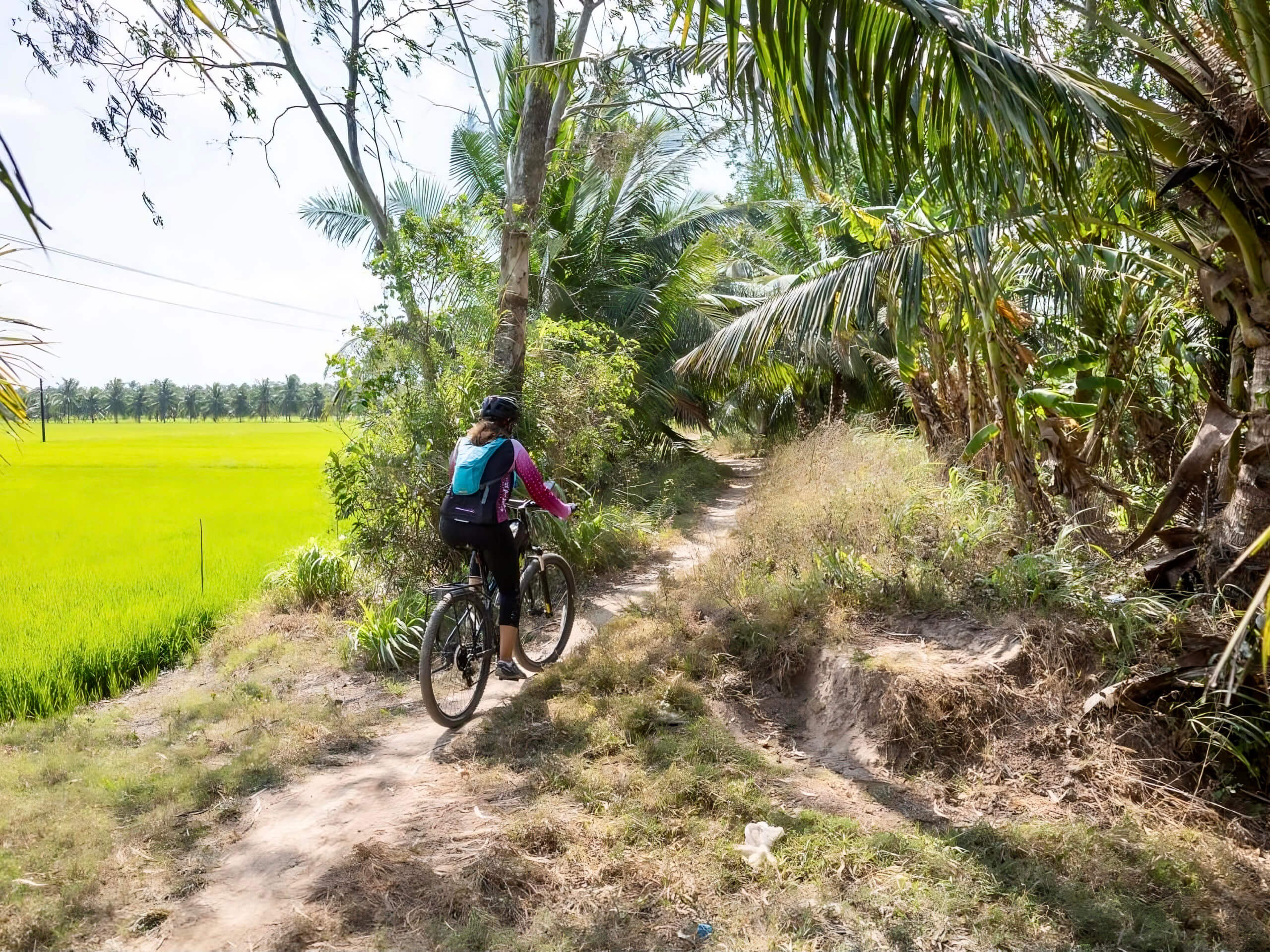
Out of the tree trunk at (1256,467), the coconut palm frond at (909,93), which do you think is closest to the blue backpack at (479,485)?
the coconut palm frond at (909,93)

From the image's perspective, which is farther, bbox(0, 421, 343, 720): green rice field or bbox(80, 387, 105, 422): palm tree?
bbox(80, 387, 105, 422): palm tree

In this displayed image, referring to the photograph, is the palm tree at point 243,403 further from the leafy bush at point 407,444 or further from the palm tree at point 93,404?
the leafy bush at point 407,444

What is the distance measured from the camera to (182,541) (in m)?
9.38

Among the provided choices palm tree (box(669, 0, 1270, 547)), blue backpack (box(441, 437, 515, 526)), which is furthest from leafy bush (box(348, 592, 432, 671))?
palm tree (box(669, 0, 1270, 547))

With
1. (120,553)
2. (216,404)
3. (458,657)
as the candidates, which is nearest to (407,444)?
(458,657)

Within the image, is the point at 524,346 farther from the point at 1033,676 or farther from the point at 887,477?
the point at 1033,676

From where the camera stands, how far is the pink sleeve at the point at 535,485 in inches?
186

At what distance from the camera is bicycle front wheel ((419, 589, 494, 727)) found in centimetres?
436

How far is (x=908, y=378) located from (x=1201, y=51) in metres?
4.53

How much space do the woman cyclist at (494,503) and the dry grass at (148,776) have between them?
1.04m

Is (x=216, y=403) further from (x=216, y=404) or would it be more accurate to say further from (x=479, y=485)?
(x=479, y=485)

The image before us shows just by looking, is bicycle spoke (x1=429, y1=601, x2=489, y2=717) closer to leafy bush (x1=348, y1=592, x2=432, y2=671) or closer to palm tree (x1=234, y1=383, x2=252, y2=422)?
leafy bush (x1=348, y1=592, x2=432, y2=671)

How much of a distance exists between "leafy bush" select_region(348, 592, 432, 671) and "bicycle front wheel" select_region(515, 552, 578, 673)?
0.75 meters

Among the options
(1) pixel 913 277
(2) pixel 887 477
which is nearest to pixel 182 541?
(2) pixel 887 477
